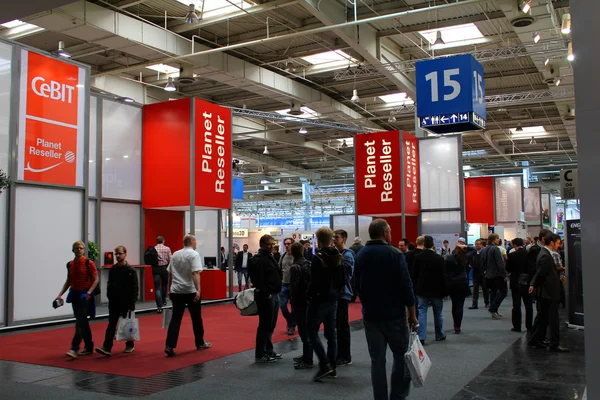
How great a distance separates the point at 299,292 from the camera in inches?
226

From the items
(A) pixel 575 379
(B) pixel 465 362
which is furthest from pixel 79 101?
(A) pixel 575 379

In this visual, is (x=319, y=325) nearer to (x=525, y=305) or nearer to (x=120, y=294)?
(x=120, y=294)

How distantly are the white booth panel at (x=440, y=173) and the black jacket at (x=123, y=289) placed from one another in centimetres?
1042

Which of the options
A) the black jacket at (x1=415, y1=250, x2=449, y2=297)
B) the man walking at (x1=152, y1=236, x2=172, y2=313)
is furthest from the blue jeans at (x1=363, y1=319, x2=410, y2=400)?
the man walking at (x1=152, y1=236, x2=172, y2=313)

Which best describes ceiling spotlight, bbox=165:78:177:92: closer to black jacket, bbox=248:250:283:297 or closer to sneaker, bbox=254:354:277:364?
black jacket, bbox=248:250:283:297

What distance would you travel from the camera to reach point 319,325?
5469mm

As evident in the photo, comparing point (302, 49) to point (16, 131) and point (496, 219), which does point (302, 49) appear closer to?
point (16, 131)

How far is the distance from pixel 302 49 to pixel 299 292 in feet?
32.2

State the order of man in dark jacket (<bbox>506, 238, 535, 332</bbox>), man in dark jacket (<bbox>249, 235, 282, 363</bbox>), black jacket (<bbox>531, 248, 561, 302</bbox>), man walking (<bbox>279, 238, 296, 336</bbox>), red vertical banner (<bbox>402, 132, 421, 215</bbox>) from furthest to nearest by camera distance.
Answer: red vertical banner (<bbox>402, 132, 421, 215</bbox>) < man in dark jacket (<bbox>506, 238, 535, 332</bbox>) < man walking (<bbox>279, 238, 296, 336</bbox>) < black jacket (<bbox>531, 248, 561, 302</bbox>) < man in dark jacket (<bbox>249, 235, 282, 363</bbox>)

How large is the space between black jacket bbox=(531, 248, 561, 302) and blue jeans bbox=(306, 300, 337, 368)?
275 centimetres

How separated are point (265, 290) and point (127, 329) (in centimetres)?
171

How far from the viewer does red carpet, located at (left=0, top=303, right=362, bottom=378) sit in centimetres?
620

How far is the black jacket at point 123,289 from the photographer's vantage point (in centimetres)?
670

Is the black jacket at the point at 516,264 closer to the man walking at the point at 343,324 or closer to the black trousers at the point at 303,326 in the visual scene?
the man walking at the point at 343,324
